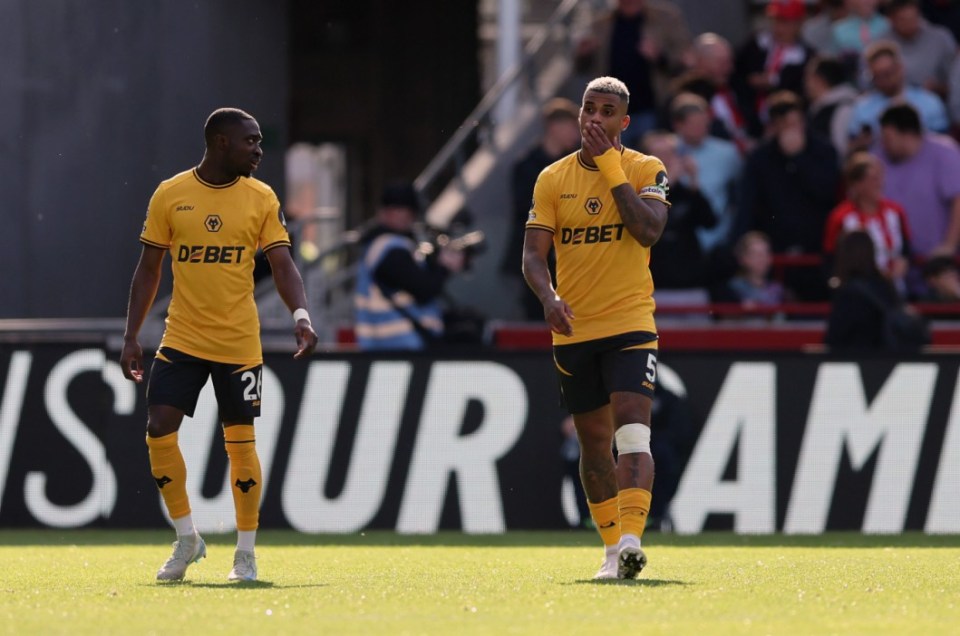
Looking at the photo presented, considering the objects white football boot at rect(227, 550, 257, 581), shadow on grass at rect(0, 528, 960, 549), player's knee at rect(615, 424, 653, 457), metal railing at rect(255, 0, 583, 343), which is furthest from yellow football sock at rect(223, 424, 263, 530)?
metal railing at rect(255, 0, 583, 343)

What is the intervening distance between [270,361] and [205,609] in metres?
6.06

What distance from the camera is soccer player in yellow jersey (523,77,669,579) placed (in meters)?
8.52

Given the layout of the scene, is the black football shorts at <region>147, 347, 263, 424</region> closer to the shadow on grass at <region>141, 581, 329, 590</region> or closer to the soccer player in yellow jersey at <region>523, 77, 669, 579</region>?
the shadow on grass at <region>141, 581, 329, 590</region>

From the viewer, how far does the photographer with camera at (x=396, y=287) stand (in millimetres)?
13703

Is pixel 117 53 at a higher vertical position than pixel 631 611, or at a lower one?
higher

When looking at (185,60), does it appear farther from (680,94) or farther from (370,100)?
(370,100)

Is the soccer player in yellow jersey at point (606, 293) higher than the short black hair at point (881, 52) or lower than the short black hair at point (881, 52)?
lower

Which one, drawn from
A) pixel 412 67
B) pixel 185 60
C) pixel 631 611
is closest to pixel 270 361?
pixel 185 60

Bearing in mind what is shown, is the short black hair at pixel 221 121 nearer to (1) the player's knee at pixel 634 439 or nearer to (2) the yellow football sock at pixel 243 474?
(2) the yellow football sock at pixel 243 474

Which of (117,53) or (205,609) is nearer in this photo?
(205,609)

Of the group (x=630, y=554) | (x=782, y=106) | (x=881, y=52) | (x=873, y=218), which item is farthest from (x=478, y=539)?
(x=881, y=52)

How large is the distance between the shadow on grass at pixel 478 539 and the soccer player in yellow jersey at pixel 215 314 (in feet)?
10.2

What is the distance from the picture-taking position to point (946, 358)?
13.1m

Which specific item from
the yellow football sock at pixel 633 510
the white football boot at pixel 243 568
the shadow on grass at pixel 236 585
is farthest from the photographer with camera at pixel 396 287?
the yellow football sock at pixel 633 510
